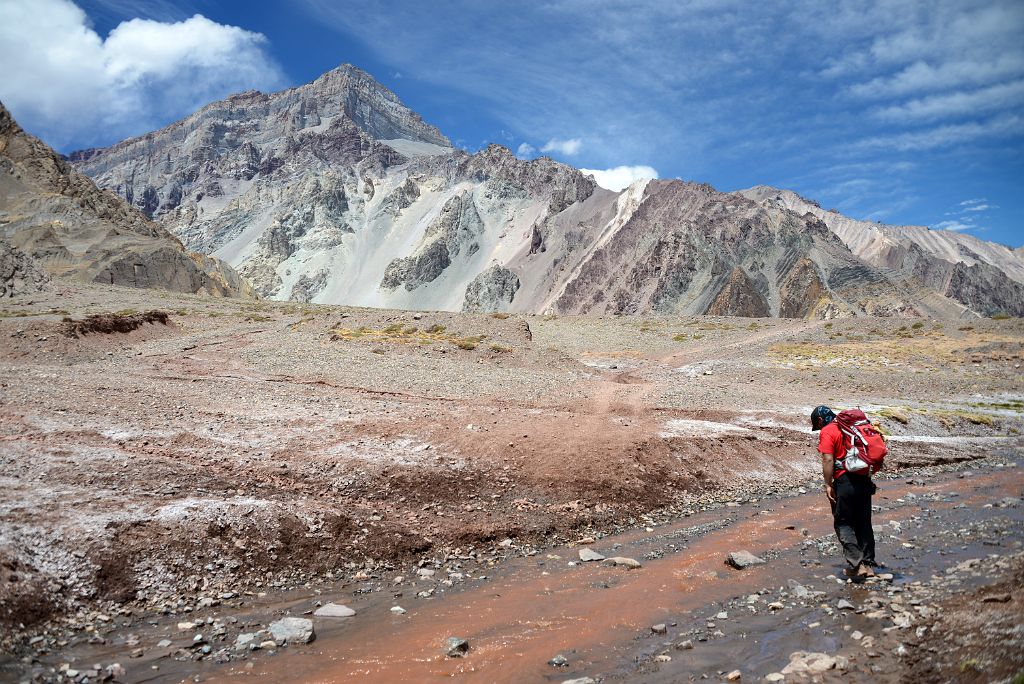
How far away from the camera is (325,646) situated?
7.43 meters

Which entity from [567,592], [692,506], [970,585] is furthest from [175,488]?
[970,585]

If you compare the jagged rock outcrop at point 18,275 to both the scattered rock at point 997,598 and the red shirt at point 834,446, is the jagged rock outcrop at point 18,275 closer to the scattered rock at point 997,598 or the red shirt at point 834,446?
the red shirt at point 834,446

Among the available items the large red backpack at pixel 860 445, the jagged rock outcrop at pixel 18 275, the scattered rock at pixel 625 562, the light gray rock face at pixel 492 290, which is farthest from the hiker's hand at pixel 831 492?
the light gray rock face at pixel 492 290

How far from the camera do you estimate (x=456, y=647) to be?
7.08 meters

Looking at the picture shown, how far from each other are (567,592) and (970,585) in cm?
545

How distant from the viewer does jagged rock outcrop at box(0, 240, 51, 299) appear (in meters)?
46.1

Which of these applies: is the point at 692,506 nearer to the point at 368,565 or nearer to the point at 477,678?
the point at 368,565

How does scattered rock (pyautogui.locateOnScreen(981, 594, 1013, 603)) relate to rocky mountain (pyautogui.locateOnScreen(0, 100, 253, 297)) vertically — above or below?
below

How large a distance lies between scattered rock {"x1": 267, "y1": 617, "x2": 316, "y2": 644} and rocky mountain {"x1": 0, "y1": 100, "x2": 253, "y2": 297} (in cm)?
8348

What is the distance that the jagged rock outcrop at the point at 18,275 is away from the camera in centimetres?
4609

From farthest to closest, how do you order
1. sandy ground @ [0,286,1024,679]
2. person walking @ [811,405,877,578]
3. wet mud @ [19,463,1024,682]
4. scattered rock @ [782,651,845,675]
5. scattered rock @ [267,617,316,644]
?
person walking @ [811,405,877,578]
sandy ground @ [0,286,1024,679]
scattered rock @ [267,617,316,644]
wet mud @ [19,463,1024,682]
scattered rock @ [782,651,845,675]

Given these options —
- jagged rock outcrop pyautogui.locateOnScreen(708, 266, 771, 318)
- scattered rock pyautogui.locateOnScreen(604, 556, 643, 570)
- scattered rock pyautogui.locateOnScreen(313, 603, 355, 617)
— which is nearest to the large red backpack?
scattered rock pyautogui.locateOnScreen(604, 556, 643, 570)

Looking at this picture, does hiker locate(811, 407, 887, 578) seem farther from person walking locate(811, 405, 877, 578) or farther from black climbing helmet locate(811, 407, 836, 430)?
black climbing helmet locate(811, 407, 836, 430)

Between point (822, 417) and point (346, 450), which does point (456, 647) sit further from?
point (346, 450)
